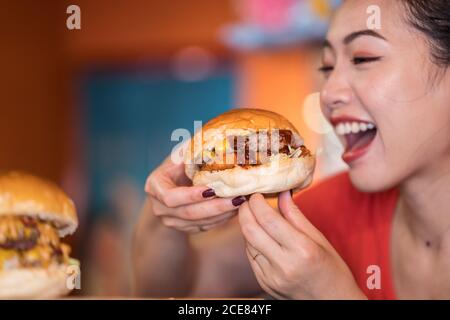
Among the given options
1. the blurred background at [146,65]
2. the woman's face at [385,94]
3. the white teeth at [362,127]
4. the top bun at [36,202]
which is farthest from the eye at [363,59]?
the blurred background at [146,65]

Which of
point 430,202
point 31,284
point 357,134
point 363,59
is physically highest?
Answer: point 363,59

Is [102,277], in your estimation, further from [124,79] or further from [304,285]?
[124,79]

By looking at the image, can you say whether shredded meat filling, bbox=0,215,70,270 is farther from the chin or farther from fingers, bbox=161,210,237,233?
the chin

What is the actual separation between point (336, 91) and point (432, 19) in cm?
18

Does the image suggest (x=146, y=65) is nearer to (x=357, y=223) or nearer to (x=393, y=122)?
(x=357, y=223)

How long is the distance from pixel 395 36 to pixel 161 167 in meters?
0.42

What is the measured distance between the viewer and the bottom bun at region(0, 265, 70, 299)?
2.64 ft

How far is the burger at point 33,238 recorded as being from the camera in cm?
82

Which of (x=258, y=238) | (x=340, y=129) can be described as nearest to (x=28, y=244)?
(x=258, y=238)

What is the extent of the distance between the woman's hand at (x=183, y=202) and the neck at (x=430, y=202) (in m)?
0.35

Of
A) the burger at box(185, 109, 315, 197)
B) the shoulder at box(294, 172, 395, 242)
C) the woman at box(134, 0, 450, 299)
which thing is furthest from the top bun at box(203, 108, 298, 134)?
the shoulder at box(294, 172, 395, 242)

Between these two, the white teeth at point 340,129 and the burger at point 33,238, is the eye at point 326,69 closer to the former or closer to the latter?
the white teeth at point 340,129

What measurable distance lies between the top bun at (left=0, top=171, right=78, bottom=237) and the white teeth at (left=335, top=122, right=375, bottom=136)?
454 mm

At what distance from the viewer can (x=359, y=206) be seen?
43.8 inches
